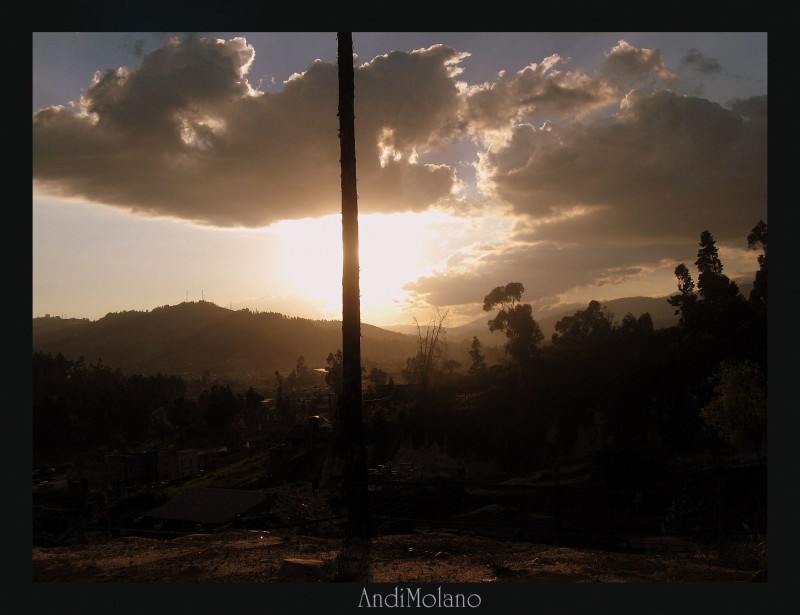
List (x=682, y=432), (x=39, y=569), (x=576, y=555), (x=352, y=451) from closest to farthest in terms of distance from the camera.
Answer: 1. (x=39, y=569)
2. (x=576, y=555)
3. (x=352, y=451)
4. (x=682, y=432)

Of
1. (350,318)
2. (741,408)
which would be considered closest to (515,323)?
(741,408)

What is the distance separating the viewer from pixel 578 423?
122ft

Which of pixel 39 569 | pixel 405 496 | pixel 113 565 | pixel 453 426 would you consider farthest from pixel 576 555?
pixel 453 426

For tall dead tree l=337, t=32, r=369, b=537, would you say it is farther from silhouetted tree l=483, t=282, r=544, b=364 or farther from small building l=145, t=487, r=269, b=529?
silhouetted tree l=483, t=282, r=544, b=364

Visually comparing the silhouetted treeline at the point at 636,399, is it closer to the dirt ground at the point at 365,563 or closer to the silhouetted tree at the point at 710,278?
the silhouetted tree at the point at 710,278

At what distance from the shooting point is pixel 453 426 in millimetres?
40750

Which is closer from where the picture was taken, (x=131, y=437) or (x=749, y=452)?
(x=749, y=452)

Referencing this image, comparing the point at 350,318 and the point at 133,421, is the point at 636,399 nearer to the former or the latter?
the point at 350,318

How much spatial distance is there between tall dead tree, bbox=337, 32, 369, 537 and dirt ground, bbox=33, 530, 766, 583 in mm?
773

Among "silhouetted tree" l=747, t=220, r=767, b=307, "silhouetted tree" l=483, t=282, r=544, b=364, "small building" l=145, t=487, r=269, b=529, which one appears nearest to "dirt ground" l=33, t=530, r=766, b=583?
"small building" l=145, t=487, r=269, b=529

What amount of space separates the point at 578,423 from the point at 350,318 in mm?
30974

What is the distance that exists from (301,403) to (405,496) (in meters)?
55.9

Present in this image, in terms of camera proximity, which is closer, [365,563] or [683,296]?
[365,563]

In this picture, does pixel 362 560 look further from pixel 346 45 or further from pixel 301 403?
pixel 301 403
